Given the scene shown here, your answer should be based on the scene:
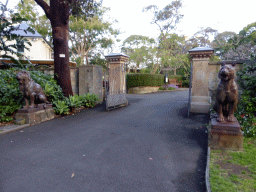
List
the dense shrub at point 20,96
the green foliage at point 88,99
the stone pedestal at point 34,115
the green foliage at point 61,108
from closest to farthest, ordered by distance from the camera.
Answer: the stone pedestal at point 34,115, the dense shrub at point 20,96, the green foliage at point 61,108, the green foliage at point 88,99

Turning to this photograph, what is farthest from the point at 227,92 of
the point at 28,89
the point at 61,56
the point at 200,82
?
the point at 61,56

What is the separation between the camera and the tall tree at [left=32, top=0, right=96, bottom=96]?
24.8ft

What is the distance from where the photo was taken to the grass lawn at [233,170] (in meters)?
2.51

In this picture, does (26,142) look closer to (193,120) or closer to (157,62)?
(193,120)

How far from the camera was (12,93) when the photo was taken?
654 centimetres

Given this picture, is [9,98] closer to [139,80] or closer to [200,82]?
[200,82]

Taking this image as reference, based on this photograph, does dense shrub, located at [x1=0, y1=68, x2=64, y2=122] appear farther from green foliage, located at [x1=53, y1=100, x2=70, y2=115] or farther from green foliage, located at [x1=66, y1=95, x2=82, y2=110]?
green foliage, located at [x1=66, y1=95, x2=82, y2=110]

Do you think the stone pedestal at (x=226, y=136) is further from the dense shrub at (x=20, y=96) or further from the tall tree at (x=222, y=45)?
the dense shrub at (x=20, y=96)

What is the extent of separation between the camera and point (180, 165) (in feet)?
10.6

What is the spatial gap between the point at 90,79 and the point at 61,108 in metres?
2.78

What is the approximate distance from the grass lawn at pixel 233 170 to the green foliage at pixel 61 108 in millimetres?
5471

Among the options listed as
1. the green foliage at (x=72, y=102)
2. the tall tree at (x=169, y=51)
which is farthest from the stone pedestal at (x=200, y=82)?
the tall tree at (x=169, y=51)

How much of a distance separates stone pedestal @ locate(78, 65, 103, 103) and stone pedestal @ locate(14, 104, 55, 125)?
3039mm

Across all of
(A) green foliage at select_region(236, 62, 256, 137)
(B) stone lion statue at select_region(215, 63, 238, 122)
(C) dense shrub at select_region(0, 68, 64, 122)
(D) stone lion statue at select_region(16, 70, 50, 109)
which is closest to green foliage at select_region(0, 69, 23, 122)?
Result: (C) dense shrub at select_region(0, 68, 64, 122)
